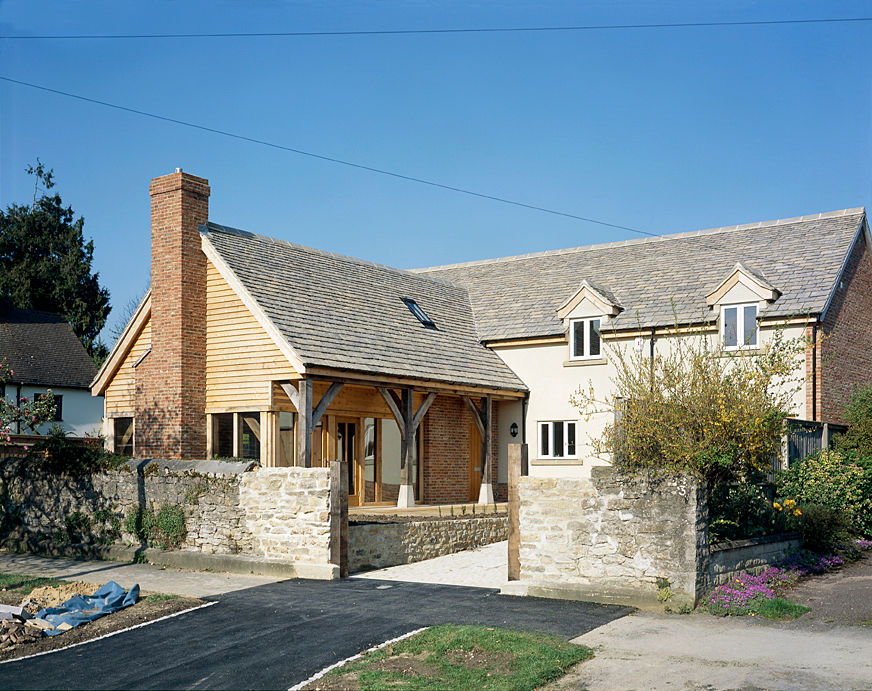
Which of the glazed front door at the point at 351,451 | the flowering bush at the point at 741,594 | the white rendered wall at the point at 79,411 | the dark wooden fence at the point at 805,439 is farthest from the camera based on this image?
the white rendered wall at the point at 79,411

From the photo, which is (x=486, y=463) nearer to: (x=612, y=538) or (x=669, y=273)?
(x=669, y=273)

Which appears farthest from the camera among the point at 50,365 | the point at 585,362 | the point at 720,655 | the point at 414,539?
the point at 50,365

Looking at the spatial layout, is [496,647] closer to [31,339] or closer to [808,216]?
[808,216]

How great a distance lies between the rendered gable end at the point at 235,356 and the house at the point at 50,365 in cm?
2477

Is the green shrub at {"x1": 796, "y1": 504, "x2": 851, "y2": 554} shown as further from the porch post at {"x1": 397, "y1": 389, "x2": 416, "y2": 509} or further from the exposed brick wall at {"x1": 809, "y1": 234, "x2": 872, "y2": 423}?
the porch post at {"x1": 397, "y1": 389, "x2": 416, "y2": 509}

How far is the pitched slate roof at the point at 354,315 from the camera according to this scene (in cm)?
1931

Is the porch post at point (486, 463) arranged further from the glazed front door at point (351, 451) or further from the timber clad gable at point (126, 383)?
the timber clad gable at point (126, 383)

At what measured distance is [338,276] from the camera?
77.2ft

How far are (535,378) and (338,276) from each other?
6.58m

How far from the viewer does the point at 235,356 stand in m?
19.5

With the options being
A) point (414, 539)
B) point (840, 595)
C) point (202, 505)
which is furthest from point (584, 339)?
point (840, 595)

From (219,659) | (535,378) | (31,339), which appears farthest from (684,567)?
(31,339)

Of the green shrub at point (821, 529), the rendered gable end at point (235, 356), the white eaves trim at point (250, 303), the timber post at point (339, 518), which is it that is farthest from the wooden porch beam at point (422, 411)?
the green shrub at point (821, 529)

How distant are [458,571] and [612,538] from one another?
14.7 ft
